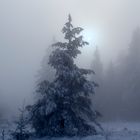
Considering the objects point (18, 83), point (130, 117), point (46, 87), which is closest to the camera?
point (46, 87)

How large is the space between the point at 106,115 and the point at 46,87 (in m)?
39.9

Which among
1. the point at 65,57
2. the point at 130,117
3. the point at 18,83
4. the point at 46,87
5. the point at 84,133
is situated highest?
the point at 18,83

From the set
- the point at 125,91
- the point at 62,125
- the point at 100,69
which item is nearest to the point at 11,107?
the point at 100,69

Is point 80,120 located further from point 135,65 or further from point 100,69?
point 100,69

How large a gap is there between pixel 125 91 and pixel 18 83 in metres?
79.2

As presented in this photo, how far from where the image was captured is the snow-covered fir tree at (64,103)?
31.7 metres

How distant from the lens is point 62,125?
3250 cm

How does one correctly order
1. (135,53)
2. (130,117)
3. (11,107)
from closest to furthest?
(130,117) → (135,53) → (11,107)

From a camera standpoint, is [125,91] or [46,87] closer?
[46,87]

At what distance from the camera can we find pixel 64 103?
3167 cm

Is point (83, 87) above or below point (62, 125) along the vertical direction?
above

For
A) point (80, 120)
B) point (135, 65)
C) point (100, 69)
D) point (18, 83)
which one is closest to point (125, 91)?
point (135, 65)

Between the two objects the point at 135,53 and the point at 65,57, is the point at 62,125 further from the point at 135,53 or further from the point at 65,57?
the point at 135,53

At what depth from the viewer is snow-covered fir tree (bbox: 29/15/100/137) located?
1246 inches
